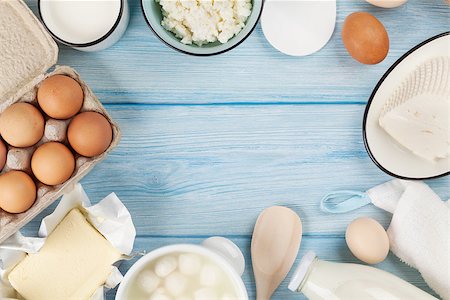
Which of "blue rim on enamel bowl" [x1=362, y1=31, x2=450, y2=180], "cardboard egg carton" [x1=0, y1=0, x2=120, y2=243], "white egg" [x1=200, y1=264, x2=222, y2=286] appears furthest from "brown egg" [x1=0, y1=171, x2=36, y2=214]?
"blue rim on enamel bowl" [x1=362, y1=31, x2=450, y2=180]

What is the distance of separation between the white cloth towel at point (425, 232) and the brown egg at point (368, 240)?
0.12ft

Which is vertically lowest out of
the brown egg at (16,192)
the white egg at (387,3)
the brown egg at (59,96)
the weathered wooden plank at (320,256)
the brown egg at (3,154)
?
the weathered wooden plank at (320,256)

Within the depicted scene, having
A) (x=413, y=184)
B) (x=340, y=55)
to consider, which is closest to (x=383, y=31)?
(x=340, y=55)

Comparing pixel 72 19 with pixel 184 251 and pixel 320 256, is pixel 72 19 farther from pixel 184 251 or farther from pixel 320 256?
pixel 320 256

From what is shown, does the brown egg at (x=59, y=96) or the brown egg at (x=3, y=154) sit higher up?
the brown egg at (x=59, y=96)

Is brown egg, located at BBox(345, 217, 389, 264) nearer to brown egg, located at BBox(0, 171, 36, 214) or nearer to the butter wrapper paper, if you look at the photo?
the butter wrapper paper

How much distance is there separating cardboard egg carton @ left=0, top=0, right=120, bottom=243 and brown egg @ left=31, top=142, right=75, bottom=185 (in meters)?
0.02

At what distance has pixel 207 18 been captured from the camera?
1.01 metres

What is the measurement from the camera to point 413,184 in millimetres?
1062

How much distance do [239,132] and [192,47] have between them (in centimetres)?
16

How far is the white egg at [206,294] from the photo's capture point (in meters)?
1.01

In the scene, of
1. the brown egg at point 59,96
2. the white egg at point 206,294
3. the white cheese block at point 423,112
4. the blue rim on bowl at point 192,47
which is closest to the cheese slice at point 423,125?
the white cheese block at point 423,112

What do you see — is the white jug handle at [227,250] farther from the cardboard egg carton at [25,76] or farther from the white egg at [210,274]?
the cardboard egg carton at [25,76]

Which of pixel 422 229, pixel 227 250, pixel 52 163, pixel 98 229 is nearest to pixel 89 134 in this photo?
pixel 52 163
